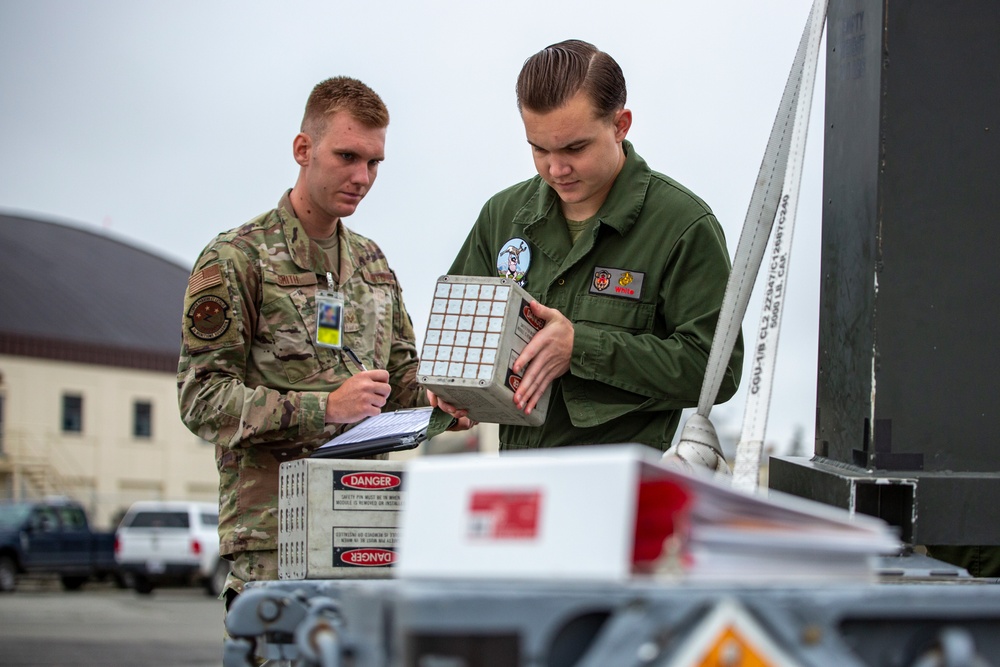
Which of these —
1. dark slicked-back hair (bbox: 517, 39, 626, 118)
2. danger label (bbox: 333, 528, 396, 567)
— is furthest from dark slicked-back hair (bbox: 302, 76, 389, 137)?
danger label (bbox: 333, 528, 396, 567)

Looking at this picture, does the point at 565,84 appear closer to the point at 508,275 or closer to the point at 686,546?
the point at 508,275

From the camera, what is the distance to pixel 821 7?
10.2 feet

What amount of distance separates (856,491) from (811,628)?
111 centimetres

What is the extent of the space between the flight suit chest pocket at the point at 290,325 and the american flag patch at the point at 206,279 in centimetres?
16

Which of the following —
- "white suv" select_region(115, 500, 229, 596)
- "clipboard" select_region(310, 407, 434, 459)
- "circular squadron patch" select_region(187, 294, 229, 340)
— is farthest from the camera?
"white suv" select_region(115, 500, 229, 596)

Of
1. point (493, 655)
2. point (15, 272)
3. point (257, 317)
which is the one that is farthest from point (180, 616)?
point (15, 272)

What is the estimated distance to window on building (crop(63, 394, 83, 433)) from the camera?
43219mm

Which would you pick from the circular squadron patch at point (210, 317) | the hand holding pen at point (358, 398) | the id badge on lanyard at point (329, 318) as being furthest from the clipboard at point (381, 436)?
the circular squadron patch at point (210, 317)

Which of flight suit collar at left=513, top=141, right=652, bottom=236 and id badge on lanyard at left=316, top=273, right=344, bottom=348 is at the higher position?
flight suit collar at left=513, top=141, right=652, bottom=236

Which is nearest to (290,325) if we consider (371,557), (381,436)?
(381,436)

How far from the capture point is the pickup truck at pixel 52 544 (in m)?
24.5

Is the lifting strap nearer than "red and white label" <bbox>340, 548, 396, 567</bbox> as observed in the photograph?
Yes

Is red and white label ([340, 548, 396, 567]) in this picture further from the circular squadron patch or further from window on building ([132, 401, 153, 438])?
window on building ([132, 401, 153, 438])

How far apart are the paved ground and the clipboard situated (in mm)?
9212
